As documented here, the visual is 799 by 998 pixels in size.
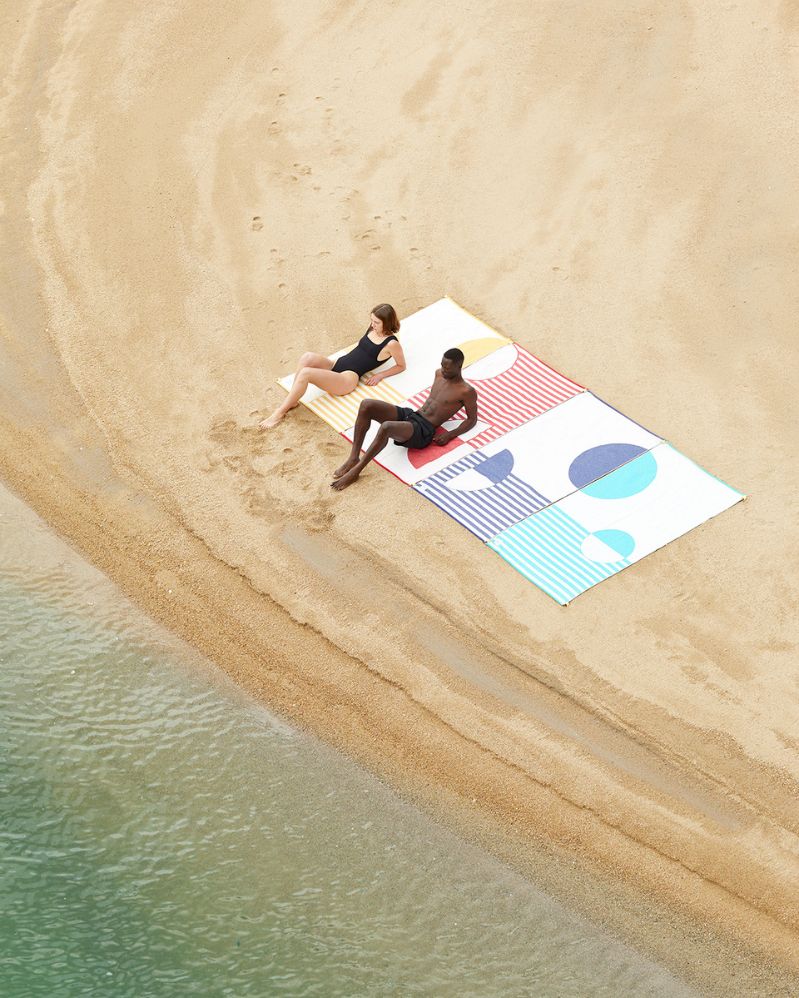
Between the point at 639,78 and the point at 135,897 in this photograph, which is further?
the point at 639,78

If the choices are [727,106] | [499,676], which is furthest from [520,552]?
[727,106]

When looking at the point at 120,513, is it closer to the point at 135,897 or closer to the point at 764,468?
the point at 135,897

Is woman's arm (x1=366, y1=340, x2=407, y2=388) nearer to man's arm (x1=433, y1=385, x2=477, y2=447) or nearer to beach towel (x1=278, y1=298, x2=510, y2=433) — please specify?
beach towel (x1=278, y1=298, x2=510, y2=433)

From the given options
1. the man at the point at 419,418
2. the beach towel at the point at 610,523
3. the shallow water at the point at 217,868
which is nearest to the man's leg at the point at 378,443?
the man at the point at 419,418

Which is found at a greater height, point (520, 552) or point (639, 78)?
point (639, 78)

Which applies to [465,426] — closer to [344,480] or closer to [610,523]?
[344,480]

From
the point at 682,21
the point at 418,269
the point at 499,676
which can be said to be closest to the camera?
the point at 499,676

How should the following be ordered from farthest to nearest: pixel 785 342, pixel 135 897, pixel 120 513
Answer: pixel 785 342
pixel 120 513
pixel 135 897

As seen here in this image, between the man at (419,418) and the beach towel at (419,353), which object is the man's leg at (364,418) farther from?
the beach towel at (419,353)
